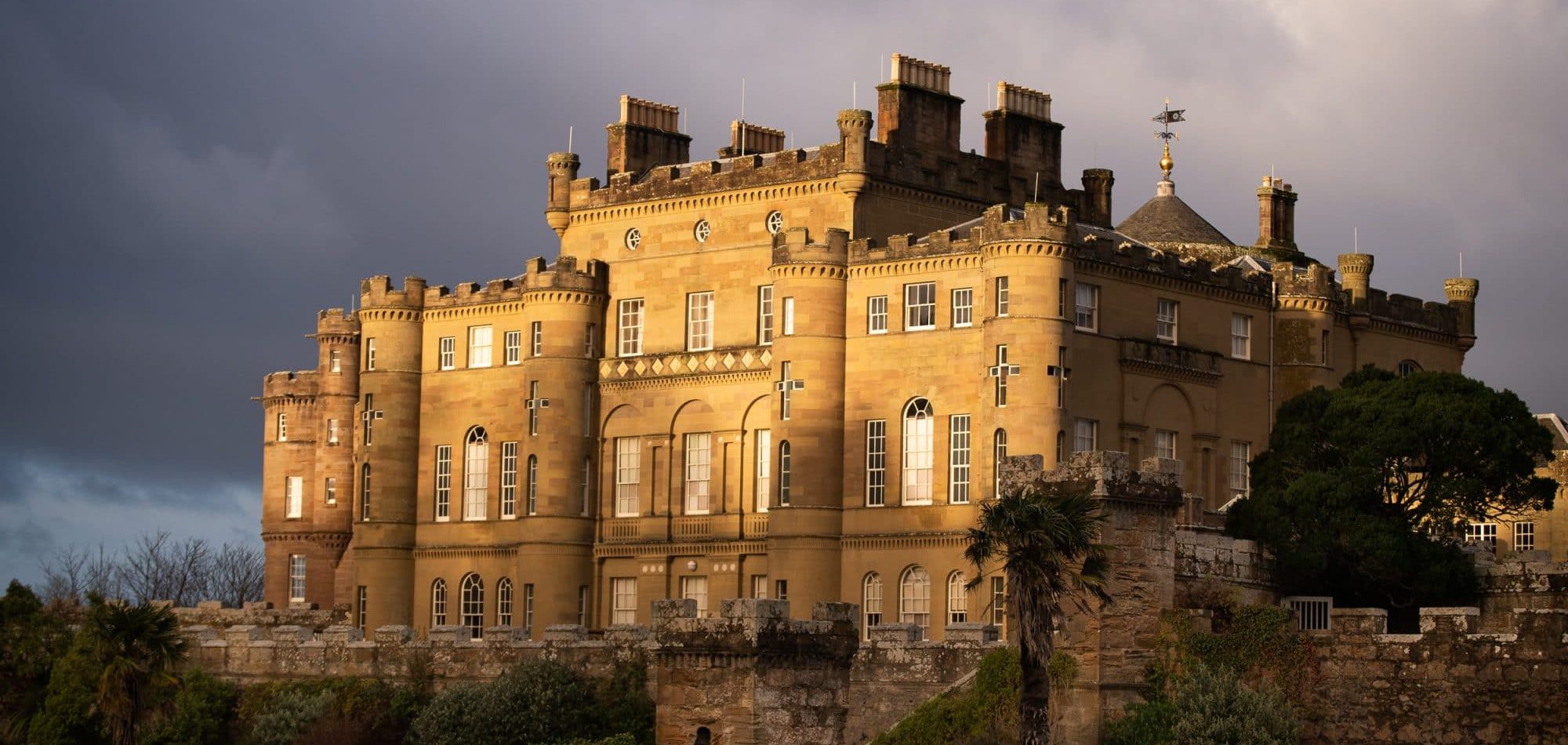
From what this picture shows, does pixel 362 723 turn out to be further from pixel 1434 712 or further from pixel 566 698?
pixel 1434 712

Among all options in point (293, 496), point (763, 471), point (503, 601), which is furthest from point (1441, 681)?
point (293, 496)

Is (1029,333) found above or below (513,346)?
below

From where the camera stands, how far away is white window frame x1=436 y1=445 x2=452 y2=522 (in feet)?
243

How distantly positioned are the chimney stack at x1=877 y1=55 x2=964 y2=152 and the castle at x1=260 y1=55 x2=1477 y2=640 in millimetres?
83

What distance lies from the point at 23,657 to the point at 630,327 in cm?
1913

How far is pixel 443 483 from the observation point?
7425 cm

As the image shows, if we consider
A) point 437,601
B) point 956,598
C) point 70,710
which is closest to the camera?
point 70,710

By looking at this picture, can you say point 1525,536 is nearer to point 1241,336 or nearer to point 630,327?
point 1241,336

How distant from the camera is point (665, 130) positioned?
7494 centimetres

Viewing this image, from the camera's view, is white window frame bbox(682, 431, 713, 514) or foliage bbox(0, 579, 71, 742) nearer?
foliage bbox(0, 579, 71, 742)

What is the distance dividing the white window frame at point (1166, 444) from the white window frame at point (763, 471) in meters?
9.58

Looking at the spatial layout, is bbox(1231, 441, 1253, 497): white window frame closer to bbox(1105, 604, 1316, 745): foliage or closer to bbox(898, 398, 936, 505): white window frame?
bbox(898, 398, 936, 505): white window frame

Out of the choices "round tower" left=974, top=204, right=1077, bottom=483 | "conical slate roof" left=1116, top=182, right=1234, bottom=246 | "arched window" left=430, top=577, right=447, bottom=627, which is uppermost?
"conical slate roof" left=1116, top=182, right=1234, bottom=246

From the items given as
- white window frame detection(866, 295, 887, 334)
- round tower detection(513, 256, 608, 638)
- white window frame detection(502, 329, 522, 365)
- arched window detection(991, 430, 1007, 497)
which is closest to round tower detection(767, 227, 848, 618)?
white window frame detection(866, 295, 887, 334)
